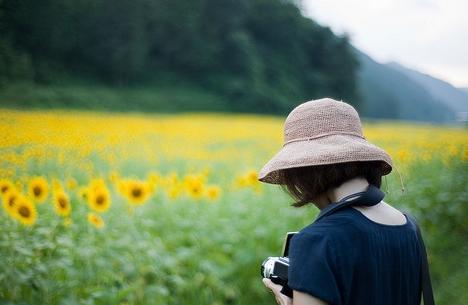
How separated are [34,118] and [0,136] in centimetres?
17

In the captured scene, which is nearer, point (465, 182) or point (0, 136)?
point (0, 136)

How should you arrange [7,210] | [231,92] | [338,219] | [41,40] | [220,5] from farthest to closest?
[231,92] < [220,5] < [41,40] < [7,210] < [338,219]

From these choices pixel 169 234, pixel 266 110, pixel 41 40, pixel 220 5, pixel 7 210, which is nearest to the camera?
pixel 7 210

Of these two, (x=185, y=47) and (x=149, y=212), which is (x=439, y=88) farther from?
(x=149, y=212)

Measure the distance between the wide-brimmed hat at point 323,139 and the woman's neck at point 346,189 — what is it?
59mm

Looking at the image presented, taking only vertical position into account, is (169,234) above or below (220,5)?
below

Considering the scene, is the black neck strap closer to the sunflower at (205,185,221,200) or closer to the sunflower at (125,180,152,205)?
the sunflower at (125,180,152,205)

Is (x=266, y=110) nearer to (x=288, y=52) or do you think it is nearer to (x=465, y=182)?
(x=288, y=52)

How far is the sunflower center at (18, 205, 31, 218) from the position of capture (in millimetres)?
1737

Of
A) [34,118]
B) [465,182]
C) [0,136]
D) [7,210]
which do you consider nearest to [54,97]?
[34,118]

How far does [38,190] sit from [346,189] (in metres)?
1.33

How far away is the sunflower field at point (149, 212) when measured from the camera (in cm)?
176

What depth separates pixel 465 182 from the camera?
3344 millimetres

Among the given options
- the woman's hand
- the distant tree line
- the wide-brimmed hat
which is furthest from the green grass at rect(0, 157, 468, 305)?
the wide-brimmed hat
